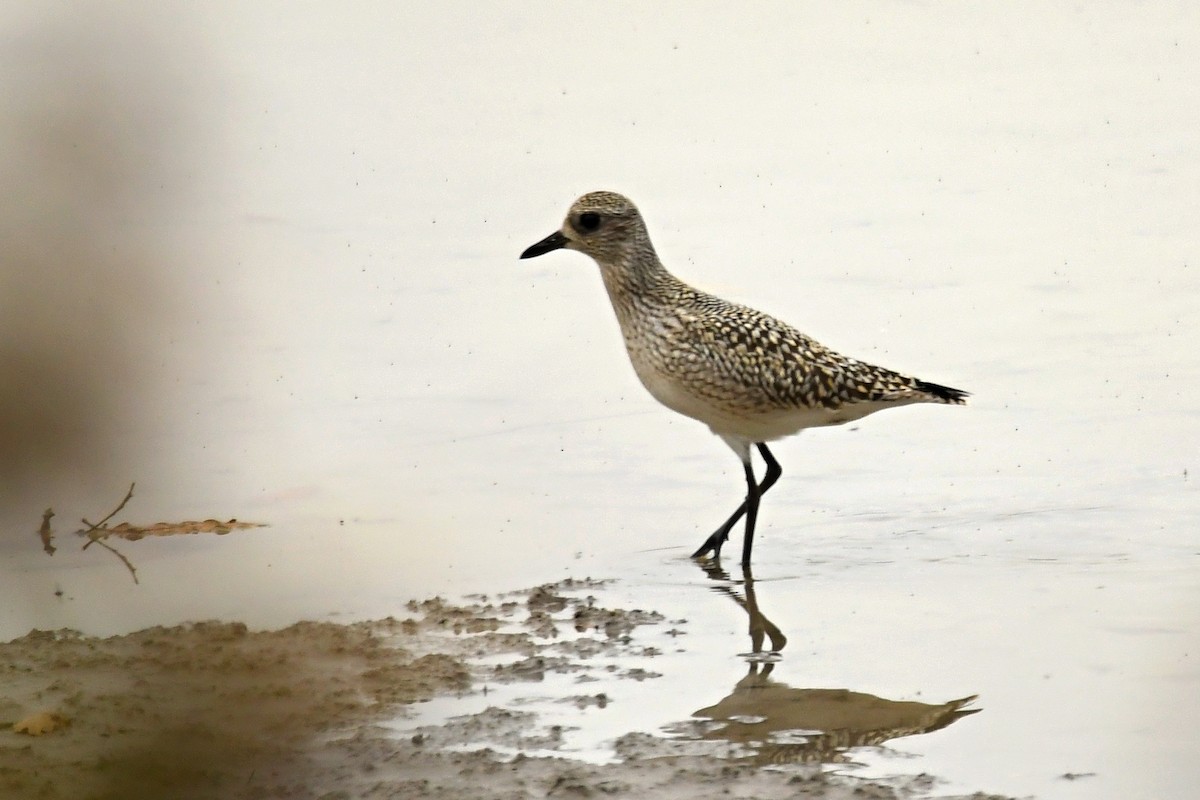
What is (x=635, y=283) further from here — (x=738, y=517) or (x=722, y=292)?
(x=722, y=292)

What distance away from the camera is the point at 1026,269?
35.3 feet

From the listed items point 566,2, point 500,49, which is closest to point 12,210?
point 500,49

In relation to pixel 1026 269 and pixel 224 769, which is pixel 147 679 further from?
pixel 1026 269

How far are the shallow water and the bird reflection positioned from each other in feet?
0.32

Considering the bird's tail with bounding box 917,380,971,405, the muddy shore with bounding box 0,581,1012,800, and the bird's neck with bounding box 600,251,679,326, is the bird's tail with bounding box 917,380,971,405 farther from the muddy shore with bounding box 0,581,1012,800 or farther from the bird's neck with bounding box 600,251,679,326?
the muddy shore with bounding box 0,581,1012,800

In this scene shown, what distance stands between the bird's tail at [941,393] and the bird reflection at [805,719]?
2.07m

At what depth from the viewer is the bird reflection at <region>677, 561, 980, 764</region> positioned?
209 inches

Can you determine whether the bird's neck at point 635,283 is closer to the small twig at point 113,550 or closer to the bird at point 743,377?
the bird at point 743,377

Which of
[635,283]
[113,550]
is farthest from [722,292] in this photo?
[113,550]

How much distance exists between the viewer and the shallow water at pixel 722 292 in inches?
145

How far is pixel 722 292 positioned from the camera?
10.5m

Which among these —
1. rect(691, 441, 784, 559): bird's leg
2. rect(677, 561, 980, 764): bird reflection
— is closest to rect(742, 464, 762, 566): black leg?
rect(691, 441, 784, 559): bird's leg

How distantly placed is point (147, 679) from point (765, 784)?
289 cm

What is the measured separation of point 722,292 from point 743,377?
119 inches
